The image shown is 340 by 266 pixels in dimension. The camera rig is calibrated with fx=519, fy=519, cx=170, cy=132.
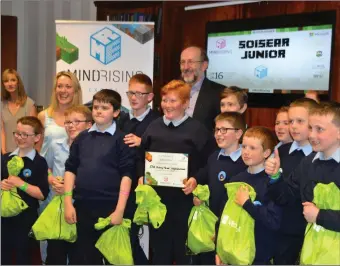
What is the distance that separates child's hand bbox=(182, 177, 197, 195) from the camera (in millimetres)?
3066

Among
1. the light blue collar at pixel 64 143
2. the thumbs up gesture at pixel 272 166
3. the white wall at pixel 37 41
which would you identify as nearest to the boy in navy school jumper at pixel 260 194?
the thumbs up gesture at pixel 272 166

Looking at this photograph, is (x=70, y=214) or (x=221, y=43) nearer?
(x=70, y=214)

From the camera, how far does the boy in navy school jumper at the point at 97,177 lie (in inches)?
122

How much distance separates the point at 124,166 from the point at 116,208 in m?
0.25

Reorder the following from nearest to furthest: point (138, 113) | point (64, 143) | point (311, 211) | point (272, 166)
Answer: point (311, 211) < point (272, 166) < point (138, 113) < point (64, 143)

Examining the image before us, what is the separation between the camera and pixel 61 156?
357 centimetres

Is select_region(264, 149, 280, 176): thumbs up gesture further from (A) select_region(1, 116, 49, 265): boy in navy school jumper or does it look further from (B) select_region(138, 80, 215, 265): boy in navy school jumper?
(A) select_region(1, 116, 49, 265): boy in navy school jumper

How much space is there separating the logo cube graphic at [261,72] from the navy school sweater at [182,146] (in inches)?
72.4

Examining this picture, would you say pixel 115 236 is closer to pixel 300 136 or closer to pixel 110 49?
pixel 300 136

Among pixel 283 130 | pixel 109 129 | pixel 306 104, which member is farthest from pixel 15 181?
pixel 306 104

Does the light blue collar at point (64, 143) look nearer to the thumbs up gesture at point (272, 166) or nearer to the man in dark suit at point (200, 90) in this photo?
the man in dark suit at point (200, 90)

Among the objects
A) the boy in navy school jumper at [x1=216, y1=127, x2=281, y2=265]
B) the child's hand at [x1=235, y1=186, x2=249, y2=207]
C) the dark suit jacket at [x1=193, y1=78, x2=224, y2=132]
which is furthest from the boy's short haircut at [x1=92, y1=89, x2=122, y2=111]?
the child's hand at [x1=235, y1=186, x2=249, y2=207]

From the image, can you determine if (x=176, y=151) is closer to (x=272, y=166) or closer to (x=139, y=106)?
(x=139, y=106)

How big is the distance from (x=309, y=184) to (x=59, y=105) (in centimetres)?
200
